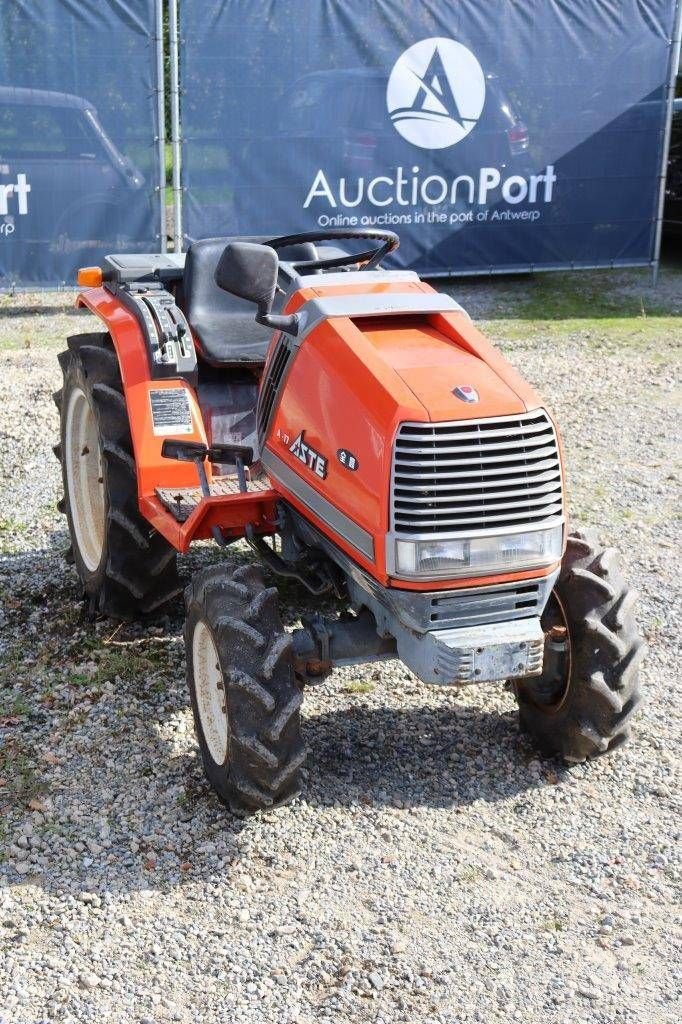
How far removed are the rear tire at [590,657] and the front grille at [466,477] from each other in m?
0.46

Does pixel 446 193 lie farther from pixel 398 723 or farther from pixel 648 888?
pixel 648 888

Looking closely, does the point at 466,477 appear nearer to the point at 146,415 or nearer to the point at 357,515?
the point at 357,515

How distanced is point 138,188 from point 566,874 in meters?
7.66

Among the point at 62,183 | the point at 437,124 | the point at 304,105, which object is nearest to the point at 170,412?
the point at 62,183

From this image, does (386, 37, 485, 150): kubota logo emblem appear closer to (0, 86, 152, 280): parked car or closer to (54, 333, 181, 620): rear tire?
(0, 86, 152, 280): parked car

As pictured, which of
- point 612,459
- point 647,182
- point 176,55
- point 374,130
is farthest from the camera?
point 647,182

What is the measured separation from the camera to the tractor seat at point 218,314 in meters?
4.71

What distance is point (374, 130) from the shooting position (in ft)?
33.5

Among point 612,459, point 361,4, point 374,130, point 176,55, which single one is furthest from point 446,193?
point 612,459

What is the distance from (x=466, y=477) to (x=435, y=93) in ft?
25.4

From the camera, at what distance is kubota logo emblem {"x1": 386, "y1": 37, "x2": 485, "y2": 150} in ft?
33.3

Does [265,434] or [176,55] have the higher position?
[176,55]

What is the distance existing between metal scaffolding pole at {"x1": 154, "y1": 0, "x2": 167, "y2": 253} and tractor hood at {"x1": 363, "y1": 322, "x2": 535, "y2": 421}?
6.54m

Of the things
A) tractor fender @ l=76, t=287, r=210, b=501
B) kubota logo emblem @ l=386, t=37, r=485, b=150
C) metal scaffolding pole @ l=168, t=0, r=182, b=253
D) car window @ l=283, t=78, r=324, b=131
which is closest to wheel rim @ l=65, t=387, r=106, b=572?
tractor fender @ l=76, t=287, r=210, b=501
